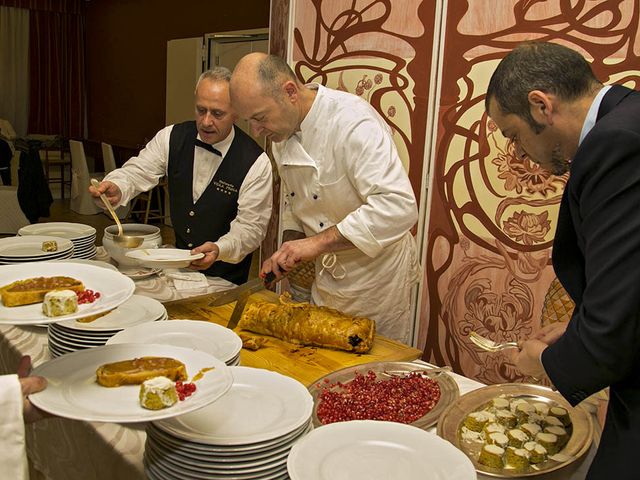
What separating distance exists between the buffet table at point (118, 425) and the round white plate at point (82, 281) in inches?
11.7

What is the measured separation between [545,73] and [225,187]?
1.94 meters

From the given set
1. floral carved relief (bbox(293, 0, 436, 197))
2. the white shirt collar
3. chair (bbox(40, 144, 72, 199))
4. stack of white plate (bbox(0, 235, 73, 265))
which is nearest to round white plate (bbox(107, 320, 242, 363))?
stack of white plate (bbox(0, 235, 73, 265))

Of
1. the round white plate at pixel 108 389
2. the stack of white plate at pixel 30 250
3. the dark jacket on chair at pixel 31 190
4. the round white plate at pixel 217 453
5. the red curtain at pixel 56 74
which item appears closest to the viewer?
the round white plate at pixel 108 389

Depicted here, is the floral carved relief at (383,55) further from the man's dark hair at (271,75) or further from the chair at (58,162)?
the chair at (58,162)

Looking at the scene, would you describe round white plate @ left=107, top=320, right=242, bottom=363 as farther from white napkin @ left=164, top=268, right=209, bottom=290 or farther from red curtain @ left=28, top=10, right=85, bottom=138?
red curtain @ left=28, top=10, right=85, bottom=138

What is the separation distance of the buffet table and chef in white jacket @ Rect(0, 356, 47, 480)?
0.21 meters

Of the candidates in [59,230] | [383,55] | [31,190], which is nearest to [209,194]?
[59,230]

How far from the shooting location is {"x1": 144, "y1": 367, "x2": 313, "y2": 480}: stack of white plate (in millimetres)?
1099

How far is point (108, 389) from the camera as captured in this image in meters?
1.12

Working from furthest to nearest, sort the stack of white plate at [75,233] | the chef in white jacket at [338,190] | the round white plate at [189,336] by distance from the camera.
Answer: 1. the stack of white plate at [75,233]
2. the chef in white jacket at [338,190]
3. the round white plate at [189,336]

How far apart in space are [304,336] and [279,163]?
0.76 meters

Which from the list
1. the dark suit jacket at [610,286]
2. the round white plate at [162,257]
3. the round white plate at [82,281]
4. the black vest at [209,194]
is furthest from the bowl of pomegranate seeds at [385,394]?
the black vest at [209,194]

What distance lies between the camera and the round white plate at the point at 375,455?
1074 millimetres

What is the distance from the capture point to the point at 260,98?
2.10m
